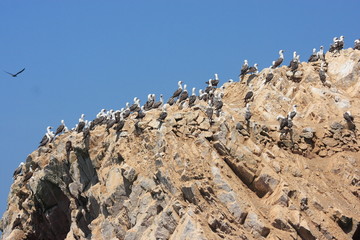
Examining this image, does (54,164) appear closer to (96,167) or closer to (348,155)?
(96,167)

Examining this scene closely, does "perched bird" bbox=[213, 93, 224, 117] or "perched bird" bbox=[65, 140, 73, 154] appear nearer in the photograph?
"perched bird" bbox=[213, 93, 224, 117]


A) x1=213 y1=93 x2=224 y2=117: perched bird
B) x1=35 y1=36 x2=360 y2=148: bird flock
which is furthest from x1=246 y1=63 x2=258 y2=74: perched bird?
x1=213 y1=93 x2=224 y2=117: perched bird

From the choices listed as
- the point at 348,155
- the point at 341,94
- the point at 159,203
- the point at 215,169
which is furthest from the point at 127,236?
the point at 341,94

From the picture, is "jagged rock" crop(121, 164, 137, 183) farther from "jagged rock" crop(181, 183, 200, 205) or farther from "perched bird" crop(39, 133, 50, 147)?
"perched bird" crop(39, 133, 50, 147)

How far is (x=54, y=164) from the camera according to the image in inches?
2226

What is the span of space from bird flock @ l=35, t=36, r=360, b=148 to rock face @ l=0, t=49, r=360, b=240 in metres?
0.39

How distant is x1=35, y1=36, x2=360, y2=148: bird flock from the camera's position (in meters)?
50.1

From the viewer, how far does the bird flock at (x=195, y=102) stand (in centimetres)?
5012

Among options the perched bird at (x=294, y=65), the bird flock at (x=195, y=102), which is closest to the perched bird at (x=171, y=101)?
the bird flock at (x=195, y=102)

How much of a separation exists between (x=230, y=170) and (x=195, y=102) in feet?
22.9

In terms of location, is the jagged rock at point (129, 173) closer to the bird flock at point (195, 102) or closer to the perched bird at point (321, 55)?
the bird flock at point (195, 102)

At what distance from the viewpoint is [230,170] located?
4719 centimetres

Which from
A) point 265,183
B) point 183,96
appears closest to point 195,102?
point 183,96

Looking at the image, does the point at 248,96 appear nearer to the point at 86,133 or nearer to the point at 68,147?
the point at 86,133
